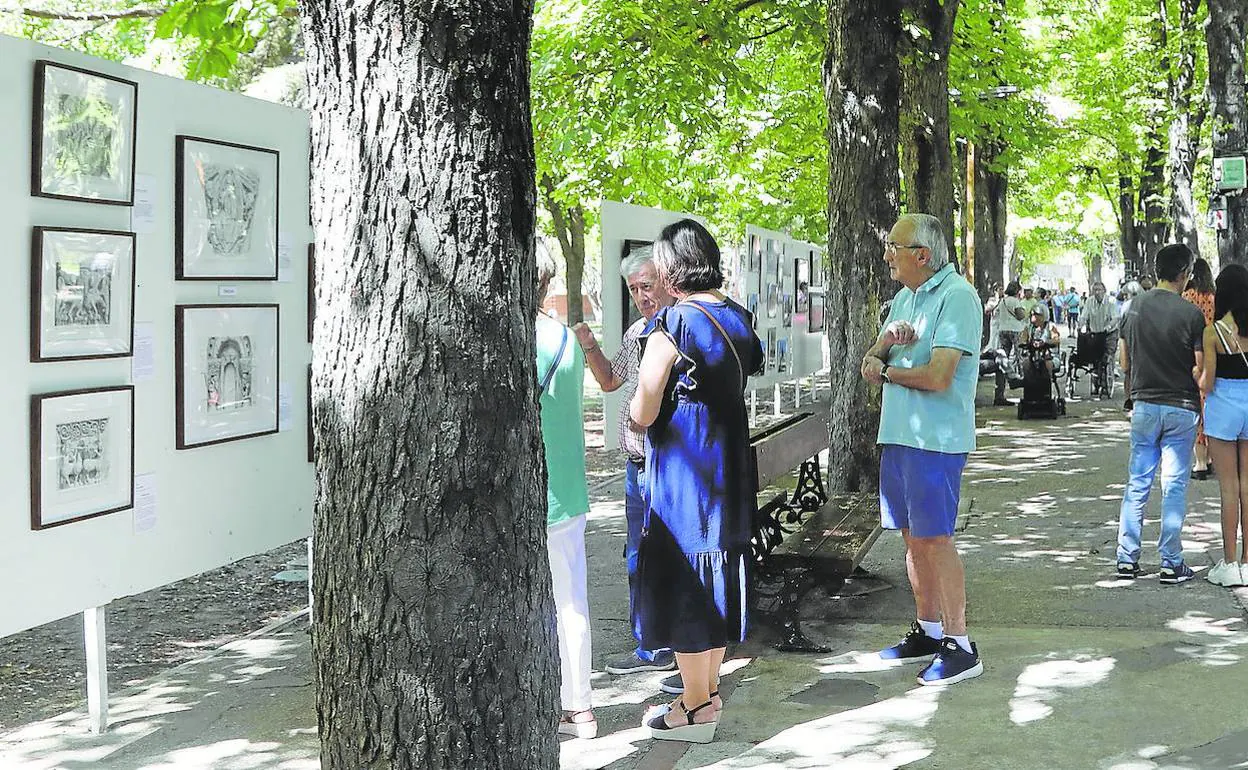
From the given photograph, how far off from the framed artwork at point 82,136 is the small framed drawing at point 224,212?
14.3 inches

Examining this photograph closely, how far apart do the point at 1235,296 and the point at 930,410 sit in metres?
2.95

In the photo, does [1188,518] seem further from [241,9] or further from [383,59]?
[383,59]

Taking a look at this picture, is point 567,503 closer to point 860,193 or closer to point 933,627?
point 933,627

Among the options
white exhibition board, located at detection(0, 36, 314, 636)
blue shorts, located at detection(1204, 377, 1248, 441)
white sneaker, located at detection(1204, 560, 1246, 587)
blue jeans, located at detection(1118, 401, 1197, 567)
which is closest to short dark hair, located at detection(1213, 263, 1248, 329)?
blue shorts, located at detection(1204, 377, 1248, 441)

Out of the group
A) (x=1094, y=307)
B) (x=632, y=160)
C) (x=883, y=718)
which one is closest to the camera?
(x=883, y=718)

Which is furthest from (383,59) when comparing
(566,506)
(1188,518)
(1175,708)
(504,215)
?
(1188,518)

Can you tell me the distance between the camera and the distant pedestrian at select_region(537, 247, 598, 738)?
5.48 m

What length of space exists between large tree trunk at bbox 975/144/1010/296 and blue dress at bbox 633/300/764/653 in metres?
20.4

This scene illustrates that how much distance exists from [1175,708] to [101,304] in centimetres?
446

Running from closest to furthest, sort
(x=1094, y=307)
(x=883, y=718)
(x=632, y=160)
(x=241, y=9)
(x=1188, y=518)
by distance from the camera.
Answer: (x=883, y=718) → (x=241, y=9) → (x=1188, y=518) → (x=632, y=160) → (x=1094, y=307)

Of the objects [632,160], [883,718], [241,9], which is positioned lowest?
[883,718]

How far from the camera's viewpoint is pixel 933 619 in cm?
662

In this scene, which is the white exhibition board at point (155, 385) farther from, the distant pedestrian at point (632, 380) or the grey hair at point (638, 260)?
the grey hair at point (638, 260)

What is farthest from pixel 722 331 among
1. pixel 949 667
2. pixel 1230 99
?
pixel 1230 99
